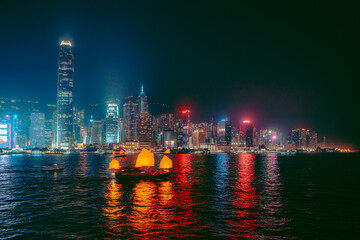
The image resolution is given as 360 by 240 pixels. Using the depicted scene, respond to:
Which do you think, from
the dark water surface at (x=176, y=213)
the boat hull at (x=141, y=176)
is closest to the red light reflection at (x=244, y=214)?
the dark water surface at (x=176, y=213)

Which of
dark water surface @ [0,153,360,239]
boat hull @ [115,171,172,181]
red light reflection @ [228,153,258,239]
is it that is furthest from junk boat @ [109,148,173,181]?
red light reflection @ [228,153,258,239]

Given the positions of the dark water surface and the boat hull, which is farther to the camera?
the boat hull

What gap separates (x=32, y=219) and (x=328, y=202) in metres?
41.2

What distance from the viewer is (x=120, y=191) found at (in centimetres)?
A: 5225

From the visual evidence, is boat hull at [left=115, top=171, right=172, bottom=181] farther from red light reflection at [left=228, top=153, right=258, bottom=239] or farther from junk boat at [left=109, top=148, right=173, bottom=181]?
red light reflection at [left=228, top=153, right=258, bottom=239]

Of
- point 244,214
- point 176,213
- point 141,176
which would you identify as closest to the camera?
point 244,214

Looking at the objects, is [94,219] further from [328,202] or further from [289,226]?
[328,202]

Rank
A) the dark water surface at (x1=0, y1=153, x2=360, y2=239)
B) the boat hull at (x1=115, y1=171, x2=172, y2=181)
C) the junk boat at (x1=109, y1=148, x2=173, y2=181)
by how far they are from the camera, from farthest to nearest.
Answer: the junk boat at (x1=109, y1=148, x2=173, y2=181), the boat hull at (x1=115, y1=171, x2=172, y2=181), the dark water surface at (x1=0, y1=153, x2=360, y2=239)

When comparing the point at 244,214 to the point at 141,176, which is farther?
the point at 141,176

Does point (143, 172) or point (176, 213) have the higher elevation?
point (143, 172)

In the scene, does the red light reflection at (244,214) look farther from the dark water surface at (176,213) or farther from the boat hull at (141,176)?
the boat hull at (141,176)

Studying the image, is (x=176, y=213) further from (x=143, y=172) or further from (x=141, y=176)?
(x=143, y=172)

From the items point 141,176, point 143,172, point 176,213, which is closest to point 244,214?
point 176,213

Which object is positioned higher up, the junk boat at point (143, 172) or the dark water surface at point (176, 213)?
the junk boat at point (143, 172)
